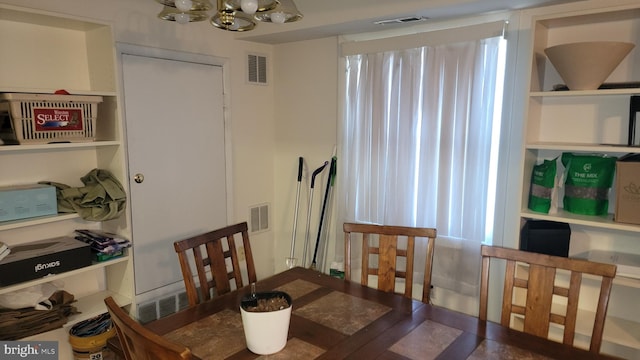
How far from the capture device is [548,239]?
219 centimetres

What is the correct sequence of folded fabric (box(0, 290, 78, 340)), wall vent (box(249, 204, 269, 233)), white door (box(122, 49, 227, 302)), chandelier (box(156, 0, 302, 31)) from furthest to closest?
wall vent (box(249, 204, 269, 233)), white door (box(122, 49, 227, 302)), folded fabric (box(0, 290, 78, 340)), chandelier (box(156, 0, 302, 31))

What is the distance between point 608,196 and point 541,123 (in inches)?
20.7

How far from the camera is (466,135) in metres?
2.66

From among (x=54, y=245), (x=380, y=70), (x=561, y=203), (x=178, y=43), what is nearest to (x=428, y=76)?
(x=380, y=70)

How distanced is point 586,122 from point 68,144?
269cm

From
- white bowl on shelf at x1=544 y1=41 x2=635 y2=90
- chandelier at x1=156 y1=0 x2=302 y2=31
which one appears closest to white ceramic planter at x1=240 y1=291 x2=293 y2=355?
chandelier at x1=156 y1=0 x2=302 y2=31

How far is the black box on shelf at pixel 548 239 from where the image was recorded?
7.11 feet

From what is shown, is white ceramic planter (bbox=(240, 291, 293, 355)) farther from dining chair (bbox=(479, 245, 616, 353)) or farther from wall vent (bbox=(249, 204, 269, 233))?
wall vent (bbox=(249, 204, 269, 233))

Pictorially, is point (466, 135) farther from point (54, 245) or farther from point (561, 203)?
point (54, 245)

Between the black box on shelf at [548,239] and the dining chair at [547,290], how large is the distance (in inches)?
20.1

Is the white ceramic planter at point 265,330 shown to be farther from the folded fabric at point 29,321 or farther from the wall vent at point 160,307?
the wall vent at point 160,307

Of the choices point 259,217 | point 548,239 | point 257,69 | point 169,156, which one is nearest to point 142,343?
point 548,239

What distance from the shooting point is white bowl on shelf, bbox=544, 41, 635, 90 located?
195cm

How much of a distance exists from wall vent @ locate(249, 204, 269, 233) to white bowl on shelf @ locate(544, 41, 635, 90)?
2401 millimetres
